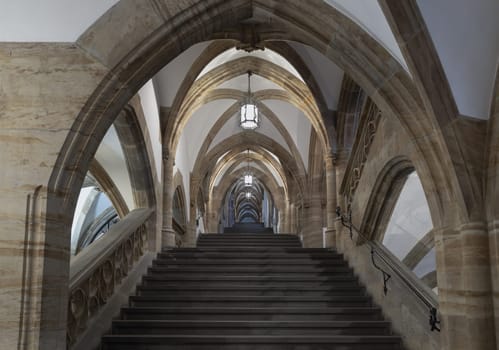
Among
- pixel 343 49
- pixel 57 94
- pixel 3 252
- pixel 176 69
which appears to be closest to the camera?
pixel 3 252

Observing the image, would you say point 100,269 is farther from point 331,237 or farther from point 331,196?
point 331,196

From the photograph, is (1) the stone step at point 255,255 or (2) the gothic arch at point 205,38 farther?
(1) the stone step at point 255,255

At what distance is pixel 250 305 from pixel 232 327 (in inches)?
25.2

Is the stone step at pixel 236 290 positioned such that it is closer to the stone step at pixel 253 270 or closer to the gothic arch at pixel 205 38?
the stone step at pixel 253 270

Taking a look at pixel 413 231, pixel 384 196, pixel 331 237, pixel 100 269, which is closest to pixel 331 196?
pixel 331 237

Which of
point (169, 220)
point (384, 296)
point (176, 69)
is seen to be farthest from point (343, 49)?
point (169, 220)

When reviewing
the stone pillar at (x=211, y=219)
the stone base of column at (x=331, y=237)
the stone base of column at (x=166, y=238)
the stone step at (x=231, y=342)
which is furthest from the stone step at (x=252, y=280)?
the stone pillar at (x=211, y=219)

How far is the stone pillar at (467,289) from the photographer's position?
349 centimetres

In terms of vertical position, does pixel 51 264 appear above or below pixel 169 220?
below

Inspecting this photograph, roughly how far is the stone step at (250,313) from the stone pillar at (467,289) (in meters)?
1.70

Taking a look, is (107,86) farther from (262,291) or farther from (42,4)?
(262,291)

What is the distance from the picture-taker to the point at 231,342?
15.5 ft

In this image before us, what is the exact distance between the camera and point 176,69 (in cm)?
786

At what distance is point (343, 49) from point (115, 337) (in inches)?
126
